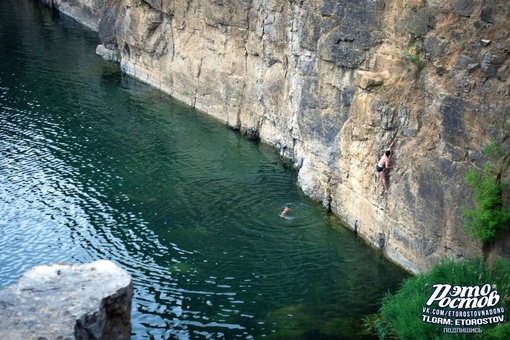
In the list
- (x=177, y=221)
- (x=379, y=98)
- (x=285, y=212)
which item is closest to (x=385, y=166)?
(x=379, y=98)

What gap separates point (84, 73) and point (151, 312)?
96.3 feet

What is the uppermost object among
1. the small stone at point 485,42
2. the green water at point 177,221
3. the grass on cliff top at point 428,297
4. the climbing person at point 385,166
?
the small stone at point 485,42

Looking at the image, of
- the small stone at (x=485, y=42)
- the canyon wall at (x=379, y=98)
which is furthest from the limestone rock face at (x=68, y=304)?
the small stone at (x=485, y=42)

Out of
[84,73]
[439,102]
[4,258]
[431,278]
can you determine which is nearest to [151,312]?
[4,258]

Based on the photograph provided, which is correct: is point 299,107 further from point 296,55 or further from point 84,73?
point 84,73

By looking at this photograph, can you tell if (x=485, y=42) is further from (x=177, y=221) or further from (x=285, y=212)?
(x=177, y=221)

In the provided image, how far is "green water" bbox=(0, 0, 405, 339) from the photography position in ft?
77.2

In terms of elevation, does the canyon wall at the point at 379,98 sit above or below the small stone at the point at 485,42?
below

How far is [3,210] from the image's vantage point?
29.6m

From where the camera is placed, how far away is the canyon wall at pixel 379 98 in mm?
22406

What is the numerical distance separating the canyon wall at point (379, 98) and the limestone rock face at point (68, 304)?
36.6ft

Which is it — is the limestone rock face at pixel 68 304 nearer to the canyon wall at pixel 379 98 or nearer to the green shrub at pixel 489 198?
the green shrub at pixel 489 198

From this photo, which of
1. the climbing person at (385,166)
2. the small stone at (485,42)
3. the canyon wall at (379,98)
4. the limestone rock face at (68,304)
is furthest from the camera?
the climbing person at (385,166)

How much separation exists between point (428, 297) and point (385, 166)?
6.99 m
